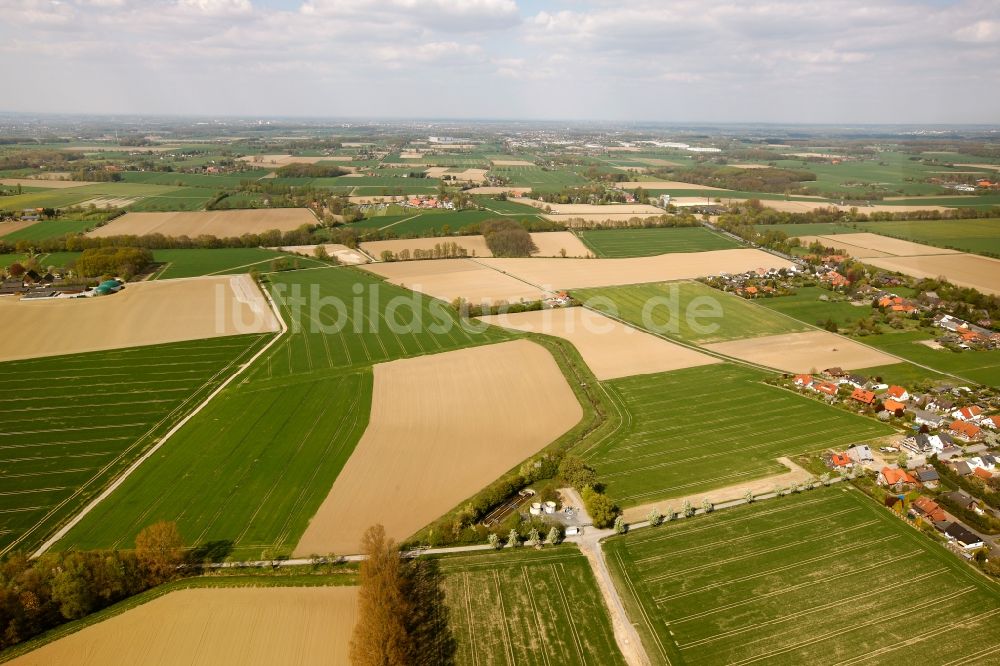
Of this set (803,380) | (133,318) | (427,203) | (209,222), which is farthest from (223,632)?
(427,203)

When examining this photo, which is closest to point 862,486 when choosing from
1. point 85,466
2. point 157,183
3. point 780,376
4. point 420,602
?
point 780,376

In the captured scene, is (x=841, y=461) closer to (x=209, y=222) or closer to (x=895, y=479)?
(x=895, y=479)

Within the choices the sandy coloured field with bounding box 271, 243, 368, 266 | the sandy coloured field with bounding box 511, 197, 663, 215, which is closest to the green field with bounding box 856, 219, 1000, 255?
the sandy coloured field with bounding box 511, 197, 663, 215

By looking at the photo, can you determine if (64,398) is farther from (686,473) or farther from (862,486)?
(862,486)

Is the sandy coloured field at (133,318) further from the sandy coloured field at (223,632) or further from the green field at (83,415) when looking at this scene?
the sandy coloured field at (223,632)

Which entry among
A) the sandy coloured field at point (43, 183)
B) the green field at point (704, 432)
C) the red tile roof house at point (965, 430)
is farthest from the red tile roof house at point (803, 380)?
the sandy coloured field at point (43, 183)

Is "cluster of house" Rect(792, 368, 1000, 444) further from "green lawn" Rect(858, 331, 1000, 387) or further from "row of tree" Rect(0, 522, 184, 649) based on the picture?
"row of tree" Rect(0, 522, 184, 649)
